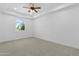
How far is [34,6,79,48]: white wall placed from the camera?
4.86 meters

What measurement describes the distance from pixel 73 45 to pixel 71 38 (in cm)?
37

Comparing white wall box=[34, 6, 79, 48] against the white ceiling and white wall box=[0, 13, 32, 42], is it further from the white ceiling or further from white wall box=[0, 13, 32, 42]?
white wall box=[0, 13, 32, 42]

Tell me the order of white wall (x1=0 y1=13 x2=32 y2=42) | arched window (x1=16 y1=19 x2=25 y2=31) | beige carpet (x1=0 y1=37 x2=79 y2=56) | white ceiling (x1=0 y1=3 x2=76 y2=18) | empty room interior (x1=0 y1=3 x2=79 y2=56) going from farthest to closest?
1. arched window (x1=16 y1=19 x2=25 y2=31)
2. white wall (x1=0 y1=13 x2=32 y2=42)
3. white ceiling (x1=0 y1=3 x2=76 y2=18)
4. empty room interior (x1=0 y1=3 x2=79 y2=56)
5. beige carpet (x1=0 y1=37 x2=79 y2=56)

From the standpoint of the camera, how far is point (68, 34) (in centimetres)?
531

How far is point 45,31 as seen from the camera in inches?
309

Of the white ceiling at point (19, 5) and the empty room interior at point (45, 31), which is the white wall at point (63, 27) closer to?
the empty room interior at point (45, 31)

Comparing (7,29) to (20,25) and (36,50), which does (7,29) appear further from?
(36,50)

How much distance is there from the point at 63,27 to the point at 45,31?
2.35 m

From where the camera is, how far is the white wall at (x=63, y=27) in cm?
486

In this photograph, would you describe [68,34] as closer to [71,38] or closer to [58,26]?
[71,38]

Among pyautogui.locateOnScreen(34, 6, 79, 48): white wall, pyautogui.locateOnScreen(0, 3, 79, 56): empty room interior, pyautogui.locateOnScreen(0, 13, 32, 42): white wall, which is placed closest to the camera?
pyautogui.locateOnScreen(0, 3, 79, 56): empty room interior

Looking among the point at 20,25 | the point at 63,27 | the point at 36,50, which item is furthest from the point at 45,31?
the point at 36,50

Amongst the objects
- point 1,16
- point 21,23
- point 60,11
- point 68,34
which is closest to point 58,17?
point 60,11

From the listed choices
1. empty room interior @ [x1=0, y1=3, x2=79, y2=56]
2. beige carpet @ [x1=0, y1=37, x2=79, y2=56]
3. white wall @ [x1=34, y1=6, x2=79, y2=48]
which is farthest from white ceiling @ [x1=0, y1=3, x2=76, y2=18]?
beige carpet @ [x1=0, y1=37, x2=79, y2=56]
